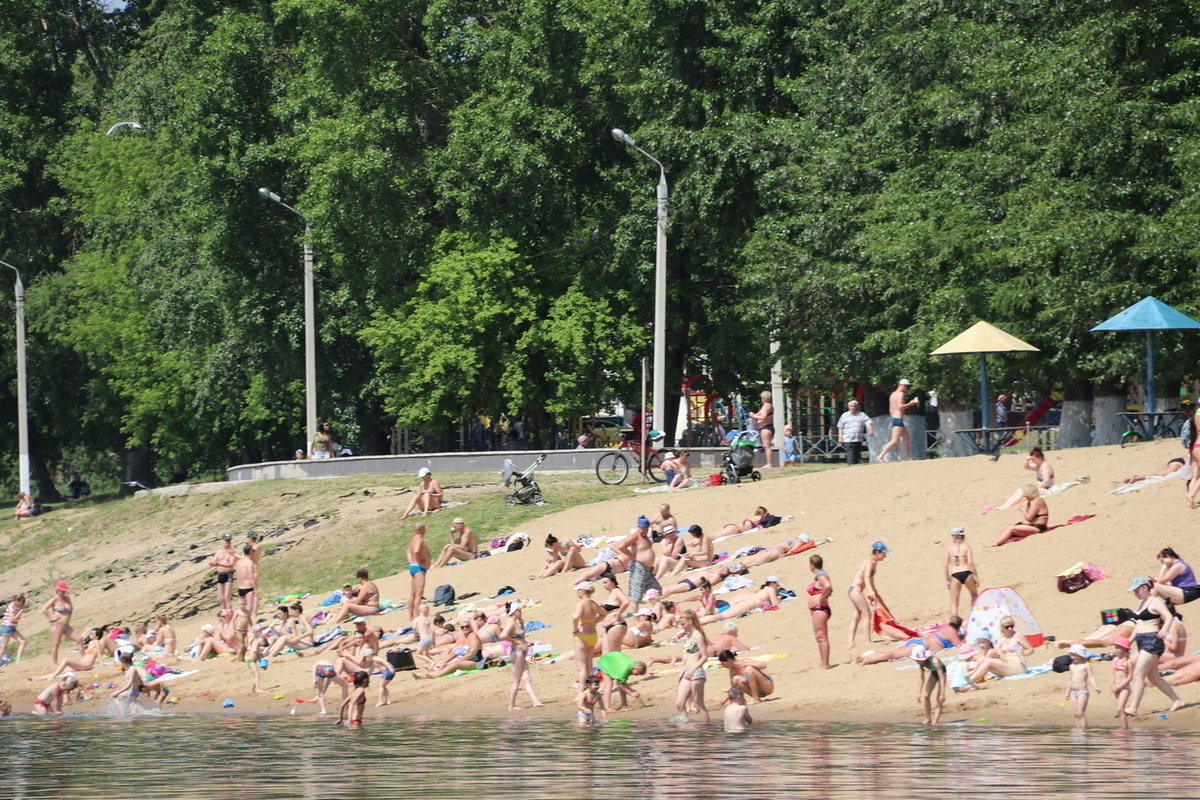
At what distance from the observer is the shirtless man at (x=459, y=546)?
99.4 ft

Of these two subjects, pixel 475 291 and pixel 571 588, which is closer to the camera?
pixel 571 588

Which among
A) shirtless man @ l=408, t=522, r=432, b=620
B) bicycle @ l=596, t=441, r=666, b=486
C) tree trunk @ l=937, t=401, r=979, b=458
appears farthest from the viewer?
bicycle @ l=596, t=441, r=666, b=486

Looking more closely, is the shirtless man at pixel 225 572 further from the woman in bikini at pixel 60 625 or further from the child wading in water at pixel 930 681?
the child wading in water at pixel 930 681

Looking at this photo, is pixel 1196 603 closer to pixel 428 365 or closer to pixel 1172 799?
pixel 1172 799

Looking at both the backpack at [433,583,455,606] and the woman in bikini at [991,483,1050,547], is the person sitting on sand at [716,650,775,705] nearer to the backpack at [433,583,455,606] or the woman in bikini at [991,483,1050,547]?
the woman in bikini at [991,483,1050,547]

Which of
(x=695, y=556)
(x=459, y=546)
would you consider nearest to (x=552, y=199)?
(x=459, y=546)

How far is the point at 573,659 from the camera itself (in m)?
23.5

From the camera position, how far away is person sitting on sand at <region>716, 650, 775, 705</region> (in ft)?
63.2

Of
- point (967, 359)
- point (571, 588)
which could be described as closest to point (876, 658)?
point (571, 588)

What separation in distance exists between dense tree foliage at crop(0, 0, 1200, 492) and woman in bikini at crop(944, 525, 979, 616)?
7.02m

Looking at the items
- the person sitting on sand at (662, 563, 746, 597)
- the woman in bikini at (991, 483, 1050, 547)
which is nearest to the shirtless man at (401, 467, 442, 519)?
the person sitting on sand at (662, 563, 746, 597)

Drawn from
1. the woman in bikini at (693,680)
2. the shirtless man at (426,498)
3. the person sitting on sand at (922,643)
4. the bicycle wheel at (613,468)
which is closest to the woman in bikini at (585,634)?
the woman in bikini at (693,680)

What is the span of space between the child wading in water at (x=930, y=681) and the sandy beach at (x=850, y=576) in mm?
287

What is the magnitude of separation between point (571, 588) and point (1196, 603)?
10161 mm
